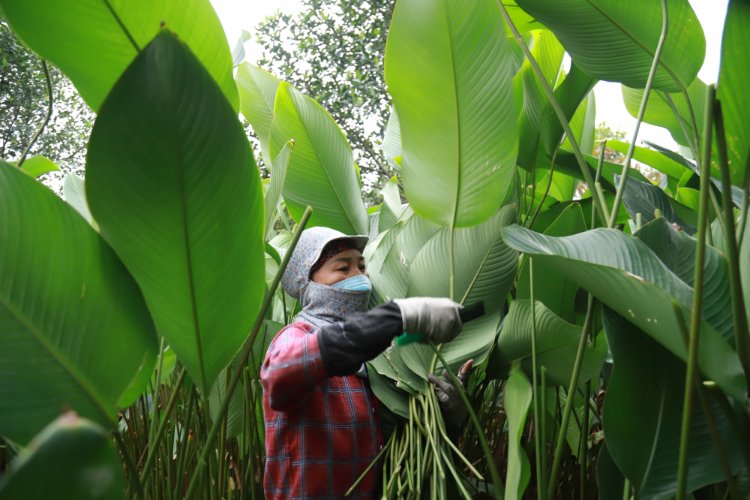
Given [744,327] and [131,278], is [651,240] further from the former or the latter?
[131,278]

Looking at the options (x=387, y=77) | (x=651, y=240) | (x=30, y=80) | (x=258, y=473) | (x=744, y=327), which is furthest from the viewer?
(x=30, y=80)

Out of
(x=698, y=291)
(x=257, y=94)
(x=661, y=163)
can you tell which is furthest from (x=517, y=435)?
(x=257, y=94)

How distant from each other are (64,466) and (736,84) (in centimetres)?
51

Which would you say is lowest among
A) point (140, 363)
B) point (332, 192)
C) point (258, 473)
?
point (258, 473)

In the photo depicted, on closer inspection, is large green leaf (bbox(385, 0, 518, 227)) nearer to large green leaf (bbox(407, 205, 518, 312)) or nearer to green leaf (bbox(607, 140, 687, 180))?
large green leaf (bbox(407, 205, 518, 312))

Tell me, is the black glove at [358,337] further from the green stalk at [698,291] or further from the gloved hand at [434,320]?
the green stalk at [698,291]

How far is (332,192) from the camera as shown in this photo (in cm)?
104

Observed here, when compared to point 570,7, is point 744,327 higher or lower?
lower

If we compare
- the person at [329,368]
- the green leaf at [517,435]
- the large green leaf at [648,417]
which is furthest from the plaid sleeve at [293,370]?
the large green leaf at [648,417]

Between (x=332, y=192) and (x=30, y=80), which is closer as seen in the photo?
(x=332, y=192)

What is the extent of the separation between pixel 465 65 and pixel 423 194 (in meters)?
0.13

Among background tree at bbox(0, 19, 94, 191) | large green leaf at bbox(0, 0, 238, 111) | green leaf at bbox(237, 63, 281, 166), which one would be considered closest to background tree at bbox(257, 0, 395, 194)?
background tree at bbox(0, 19, 94, 191)

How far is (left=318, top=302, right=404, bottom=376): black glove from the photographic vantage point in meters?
0.67

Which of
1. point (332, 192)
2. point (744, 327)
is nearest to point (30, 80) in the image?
point (332, 192)
